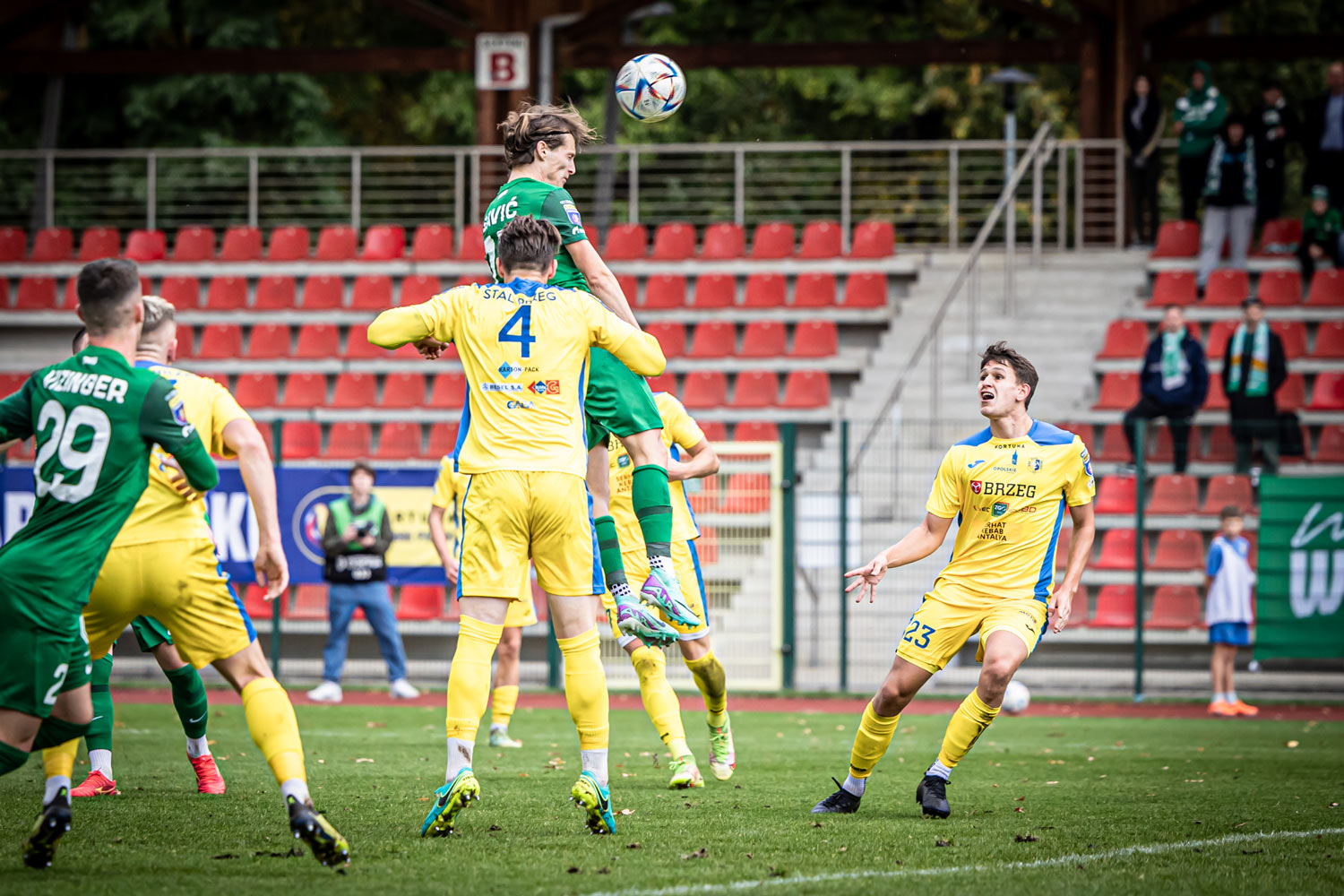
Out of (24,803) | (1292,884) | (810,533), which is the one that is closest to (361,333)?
(810,533)

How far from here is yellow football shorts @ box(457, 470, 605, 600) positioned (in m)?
5.71

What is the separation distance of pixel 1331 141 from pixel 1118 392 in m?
4.34

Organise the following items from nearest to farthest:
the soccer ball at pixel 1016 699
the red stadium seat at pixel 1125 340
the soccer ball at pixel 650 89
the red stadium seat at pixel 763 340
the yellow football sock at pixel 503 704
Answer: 1. the soccer ball at pixel 650 89
2. the yellow football sock at pixel 503 704
3. the soccer ball at pixel 1016 699
4. the red stadium seat at pixel 1125 340
5. the red stadium seat at pixel 763 340

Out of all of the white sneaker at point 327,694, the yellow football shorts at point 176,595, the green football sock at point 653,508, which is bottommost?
the white sneaker at point 327,694

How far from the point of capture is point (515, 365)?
5.73 meters

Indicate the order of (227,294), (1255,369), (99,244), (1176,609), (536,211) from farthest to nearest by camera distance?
1. (99,244)
2. (227,294)
3. (1255,369)
4. (1176,609)
5. (536,211)

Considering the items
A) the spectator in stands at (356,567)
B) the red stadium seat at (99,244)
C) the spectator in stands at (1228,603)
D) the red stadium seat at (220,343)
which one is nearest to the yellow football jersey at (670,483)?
the spectator in stands at (356,567)

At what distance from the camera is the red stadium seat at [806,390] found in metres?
17.6

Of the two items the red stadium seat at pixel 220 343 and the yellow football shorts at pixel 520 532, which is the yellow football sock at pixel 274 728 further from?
the red stadium seat at pixel 220 343

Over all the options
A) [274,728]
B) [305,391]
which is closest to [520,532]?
[274,728]

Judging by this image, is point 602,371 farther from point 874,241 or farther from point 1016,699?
point 874,241

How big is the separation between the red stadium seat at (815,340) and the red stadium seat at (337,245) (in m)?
6.73

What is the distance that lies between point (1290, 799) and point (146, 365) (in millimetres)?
5733

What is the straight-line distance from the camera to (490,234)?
626 cm
